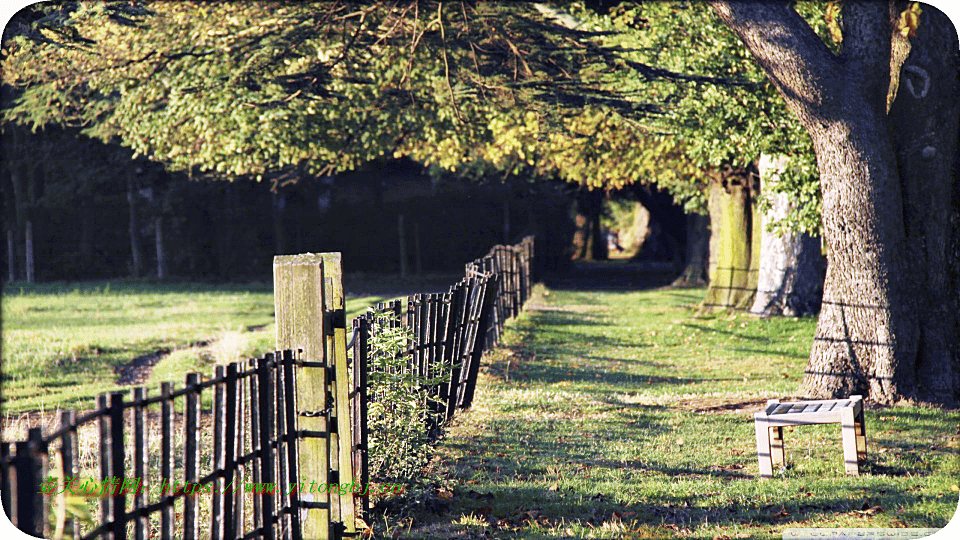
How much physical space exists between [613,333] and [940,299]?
7985mm

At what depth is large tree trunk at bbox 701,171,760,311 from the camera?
20141 millimetres

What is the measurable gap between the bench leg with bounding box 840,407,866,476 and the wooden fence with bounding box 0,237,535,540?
10.1 feet

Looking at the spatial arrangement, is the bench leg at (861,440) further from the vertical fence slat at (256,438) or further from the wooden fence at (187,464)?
the vertical fence slat at (256,438)

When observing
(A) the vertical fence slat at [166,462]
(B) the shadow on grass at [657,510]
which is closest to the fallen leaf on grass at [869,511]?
(B) the shadow on grass at [657,510]

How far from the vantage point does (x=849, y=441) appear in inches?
278

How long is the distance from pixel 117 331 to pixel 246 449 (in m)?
13.4

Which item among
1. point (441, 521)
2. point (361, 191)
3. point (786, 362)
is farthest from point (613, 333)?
point (361, 191)

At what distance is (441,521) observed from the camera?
6.00 m

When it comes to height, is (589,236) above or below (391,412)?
above

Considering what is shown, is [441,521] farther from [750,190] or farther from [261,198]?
[261,198]

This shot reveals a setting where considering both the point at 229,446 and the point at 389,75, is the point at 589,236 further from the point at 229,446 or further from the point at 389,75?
the point at 229,446

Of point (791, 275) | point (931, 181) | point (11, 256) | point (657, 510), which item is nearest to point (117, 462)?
point (657, 510)

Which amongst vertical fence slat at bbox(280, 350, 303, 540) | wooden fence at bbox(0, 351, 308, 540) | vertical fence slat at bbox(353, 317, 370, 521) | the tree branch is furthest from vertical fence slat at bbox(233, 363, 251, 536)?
the tree branch

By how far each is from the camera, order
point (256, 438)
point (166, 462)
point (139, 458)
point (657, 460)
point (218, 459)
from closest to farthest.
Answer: point (139, 458), point (166, 462), point (218, 459), point (256, 438), point (657, 460)
